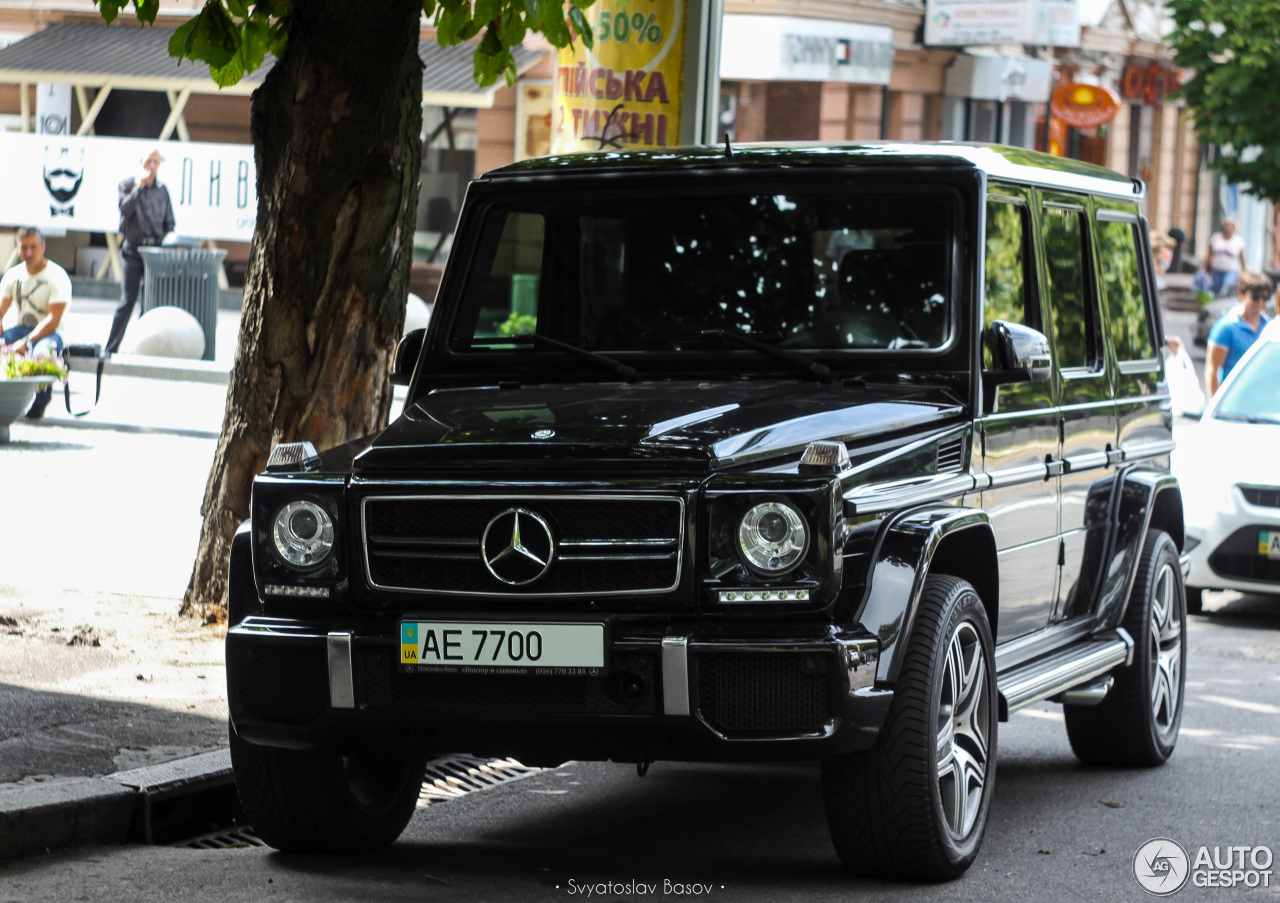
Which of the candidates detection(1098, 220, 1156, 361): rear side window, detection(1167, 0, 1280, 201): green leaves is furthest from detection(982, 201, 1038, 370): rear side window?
detection(1167, 0, 1280, 201): green leaves

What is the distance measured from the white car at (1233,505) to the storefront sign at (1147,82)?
3232cm

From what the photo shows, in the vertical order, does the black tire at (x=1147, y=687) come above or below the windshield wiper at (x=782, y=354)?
below

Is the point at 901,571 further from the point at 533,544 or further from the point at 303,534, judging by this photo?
the point at 303,534

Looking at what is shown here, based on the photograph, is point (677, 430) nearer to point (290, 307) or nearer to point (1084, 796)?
point (1084, 796)

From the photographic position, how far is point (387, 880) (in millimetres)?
5305

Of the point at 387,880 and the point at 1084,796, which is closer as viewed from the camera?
the point at 387,880

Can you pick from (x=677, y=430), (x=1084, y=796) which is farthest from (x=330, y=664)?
(x=1084, y=796)

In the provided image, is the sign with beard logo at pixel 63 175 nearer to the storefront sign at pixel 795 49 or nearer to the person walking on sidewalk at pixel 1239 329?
the storefront sign at pixel 795 49

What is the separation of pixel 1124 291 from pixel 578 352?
2.63 m

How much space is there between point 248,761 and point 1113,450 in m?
3.44

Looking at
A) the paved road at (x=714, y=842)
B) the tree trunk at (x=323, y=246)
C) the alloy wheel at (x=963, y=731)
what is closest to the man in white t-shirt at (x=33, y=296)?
the tree trunk at (x=323, y=246)

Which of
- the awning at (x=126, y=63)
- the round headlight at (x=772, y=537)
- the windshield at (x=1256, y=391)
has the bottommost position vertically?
the windshield at (x=1256, y=391)

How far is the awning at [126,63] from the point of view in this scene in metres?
28.9

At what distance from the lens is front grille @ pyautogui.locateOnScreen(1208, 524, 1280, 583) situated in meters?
11.3
